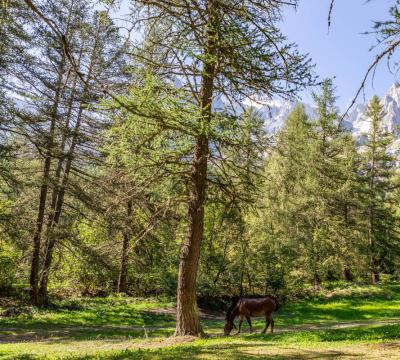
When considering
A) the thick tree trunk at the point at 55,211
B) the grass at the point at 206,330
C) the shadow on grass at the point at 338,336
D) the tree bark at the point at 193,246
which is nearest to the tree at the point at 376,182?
the grass at the point at 206,330

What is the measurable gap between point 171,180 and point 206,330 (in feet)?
23.1

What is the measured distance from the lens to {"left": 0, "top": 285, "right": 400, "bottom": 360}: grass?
750cm

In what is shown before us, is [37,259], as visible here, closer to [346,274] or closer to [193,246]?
[193,246]

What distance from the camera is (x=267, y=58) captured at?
A: 1007 centimetres

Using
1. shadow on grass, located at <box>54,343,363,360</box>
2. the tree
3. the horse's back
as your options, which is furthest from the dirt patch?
the tree

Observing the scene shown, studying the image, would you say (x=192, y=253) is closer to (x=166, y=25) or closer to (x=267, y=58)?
(x=267, y=58)

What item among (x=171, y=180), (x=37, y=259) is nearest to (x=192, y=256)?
(x=171, y=180)

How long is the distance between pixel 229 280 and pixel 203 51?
52.8ft

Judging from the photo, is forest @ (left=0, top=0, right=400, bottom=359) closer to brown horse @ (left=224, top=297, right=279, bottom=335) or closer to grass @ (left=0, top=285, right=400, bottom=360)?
grass @ (left=0, top=285, right=400, bottom=360)

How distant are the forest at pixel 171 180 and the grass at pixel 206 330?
0.54 ft

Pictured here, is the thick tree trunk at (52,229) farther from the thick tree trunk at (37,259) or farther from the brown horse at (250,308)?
the brown horse at (250,308)

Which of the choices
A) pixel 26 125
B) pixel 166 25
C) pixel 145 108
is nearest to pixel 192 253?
pixel 145 108

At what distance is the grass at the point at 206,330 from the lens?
7504 mm

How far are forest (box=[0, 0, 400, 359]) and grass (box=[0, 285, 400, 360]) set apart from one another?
166 mm
